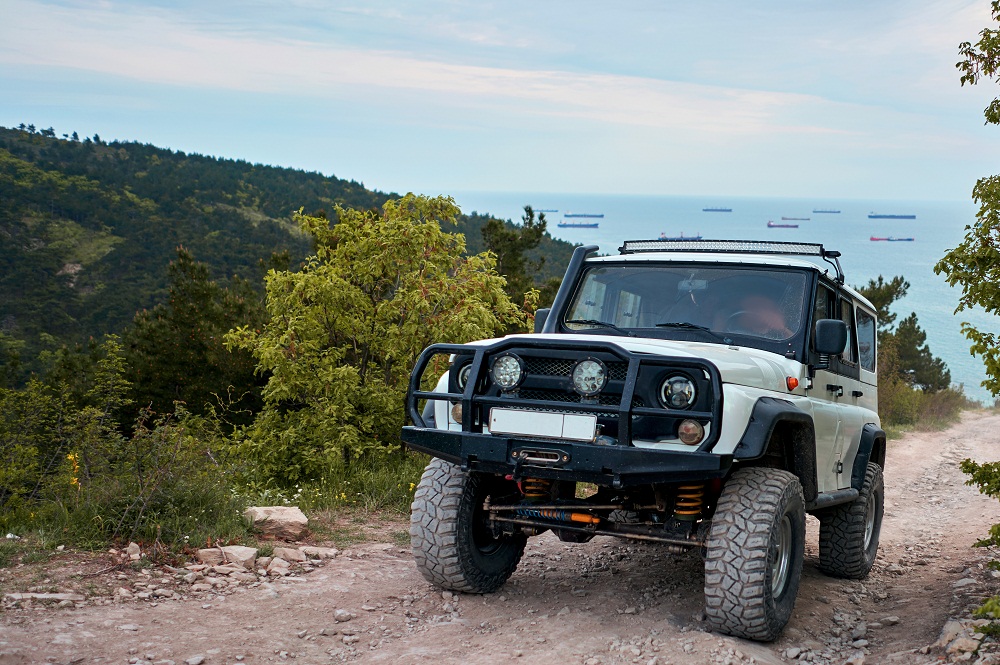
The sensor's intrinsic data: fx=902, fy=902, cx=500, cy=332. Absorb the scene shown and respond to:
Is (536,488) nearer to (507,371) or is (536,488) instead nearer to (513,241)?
(507,371)

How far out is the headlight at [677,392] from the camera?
4.53m

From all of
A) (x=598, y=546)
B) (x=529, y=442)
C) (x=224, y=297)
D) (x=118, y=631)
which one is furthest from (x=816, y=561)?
(x=224, y=297)

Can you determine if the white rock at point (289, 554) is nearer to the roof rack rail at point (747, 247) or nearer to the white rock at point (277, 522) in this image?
the white rock at point (277, 522)

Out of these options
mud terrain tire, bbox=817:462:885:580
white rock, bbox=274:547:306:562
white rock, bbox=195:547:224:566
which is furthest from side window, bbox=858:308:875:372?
white rock, bbox=195:547:224:566

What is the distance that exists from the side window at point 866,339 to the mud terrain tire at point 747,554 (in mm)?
2799

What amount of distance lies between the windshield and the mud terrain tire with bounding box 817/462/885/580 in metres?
1.92

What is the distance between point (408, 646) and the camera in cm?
474

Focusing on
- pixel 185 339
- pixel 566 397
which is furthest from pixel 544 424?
pixel 185 339

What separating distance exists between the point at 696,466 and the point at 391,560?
9.89ft

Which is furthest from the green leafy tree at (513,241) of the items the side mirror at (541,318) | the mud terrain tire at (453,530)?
the mud terrain tire at (453,530)

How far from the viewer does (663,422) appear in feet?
15.3

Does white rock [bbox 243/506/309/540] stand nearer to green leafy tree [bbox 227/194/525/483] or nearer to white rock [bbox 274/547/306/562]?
white rock [bbox 274/547/306/562]

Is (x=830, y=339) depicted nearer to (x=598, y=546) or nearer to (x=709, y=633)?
(x=709, y=633)

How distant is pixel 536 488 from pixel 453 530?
0.55 m
